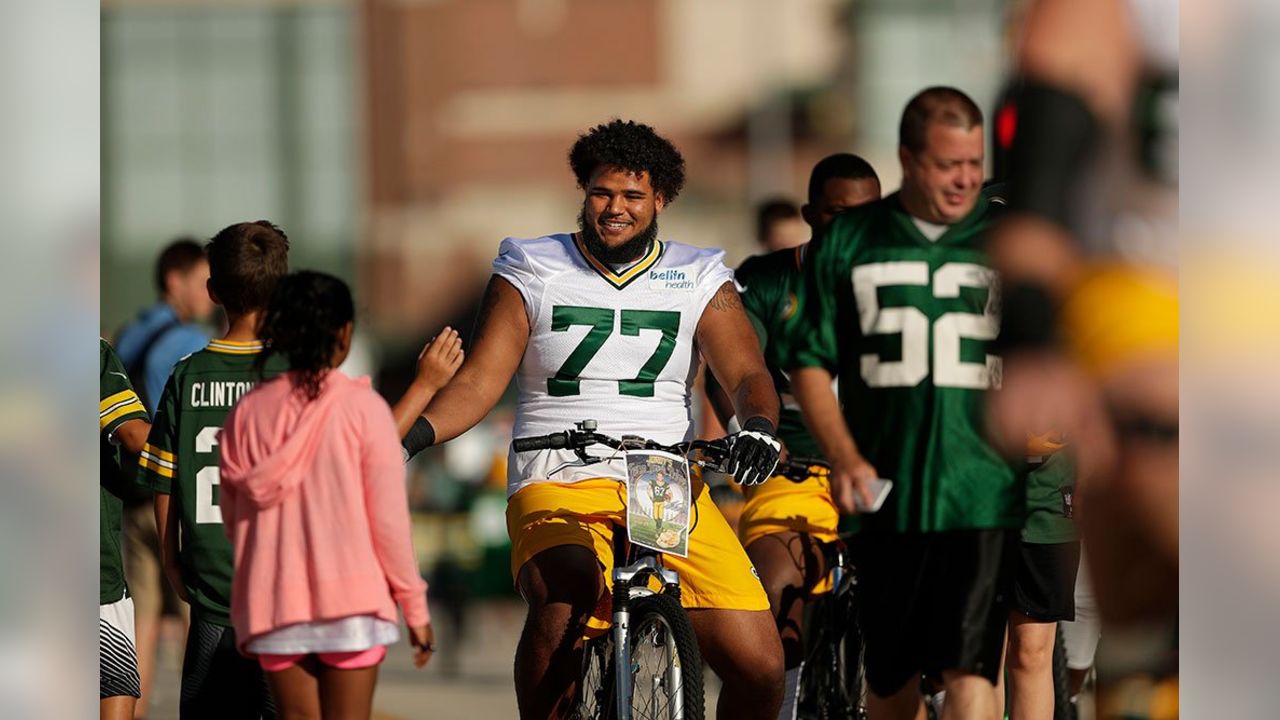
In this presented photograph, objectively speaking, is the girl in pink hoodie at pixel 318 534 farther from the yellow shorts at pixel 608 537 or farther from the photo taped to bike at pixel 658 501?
the yellow shorts at pixel 608 537

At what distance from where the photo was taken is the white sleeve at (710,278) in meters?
6.86

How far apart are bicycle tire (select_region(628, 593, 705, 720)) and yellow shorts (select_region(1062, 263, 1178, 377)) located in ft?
5.00

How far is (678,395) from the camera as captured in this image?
6.86 meters

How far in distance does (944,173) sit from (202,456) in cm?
209

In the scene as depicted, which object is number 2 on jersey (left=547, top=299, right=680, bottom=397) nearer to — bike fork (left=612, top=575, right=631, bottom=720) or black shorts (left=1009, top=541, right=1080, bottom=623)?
bike fork (left=612, top=575, right=631, bottom=720)

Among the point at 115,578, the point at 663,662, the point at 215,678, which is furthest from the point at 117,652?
the point at 663,662

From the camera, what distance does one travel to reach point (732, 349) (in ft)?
22.5

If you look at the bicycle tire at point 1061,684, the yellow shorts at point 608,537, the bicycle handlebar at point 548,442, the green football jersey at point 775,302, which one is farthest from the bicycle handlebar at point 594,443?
the bicycle tire at point 1061,684

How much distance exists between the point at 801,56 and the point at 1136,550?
4626cm

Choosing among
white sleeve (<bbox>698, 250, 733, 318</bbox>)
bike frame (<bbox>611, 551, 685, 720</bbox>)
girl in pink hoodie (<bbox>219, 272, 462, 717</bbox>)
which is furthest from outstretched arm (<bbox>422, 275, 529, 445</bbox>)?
girl in pink hoodie (<bbox>219, 272, 462, 717</bbox>)

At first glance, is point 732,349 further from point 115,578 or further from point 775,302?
point 115,578

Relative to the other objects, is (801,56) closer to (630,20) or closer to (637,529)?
(630,20)

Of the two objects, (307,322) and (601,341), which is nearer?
(307,322)
